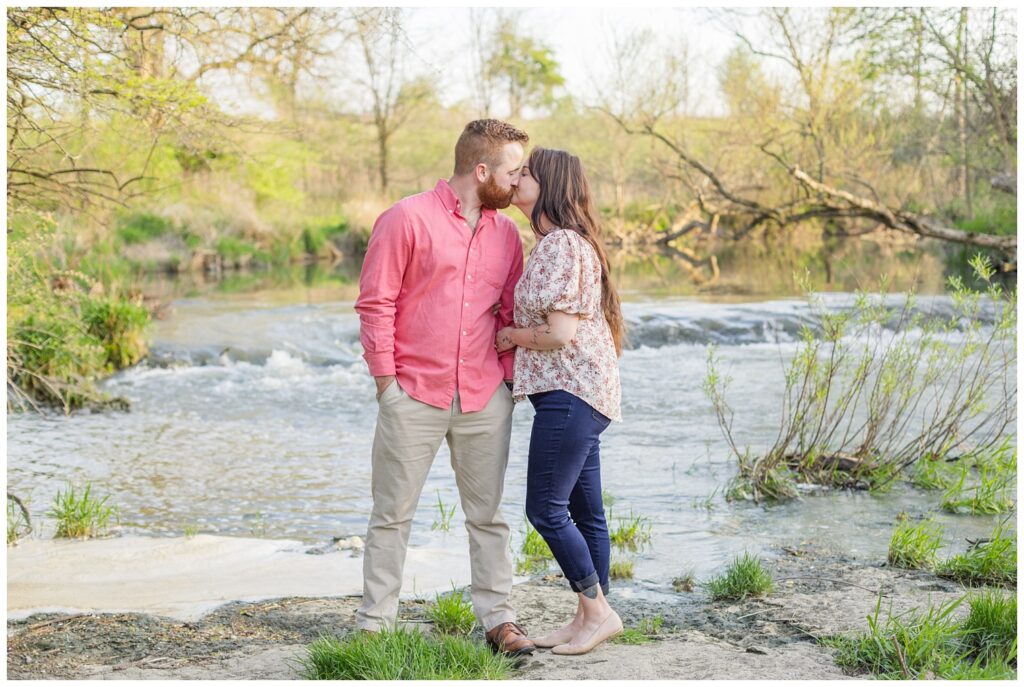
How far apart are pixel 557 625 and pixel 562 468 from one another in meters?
0.93

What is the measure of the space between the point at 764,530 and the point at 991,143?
14.6 meters

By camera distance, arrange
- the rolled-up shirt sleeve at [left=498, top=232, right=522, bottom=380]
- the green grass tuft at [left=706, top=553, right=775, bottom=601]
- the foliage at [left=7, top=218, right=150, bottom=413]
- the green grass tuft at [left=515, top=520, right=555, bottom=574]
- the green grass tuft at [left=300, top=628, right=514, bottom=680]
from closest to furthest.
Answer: the green grass tuft at [left=300, top=628, right=514, bottom=680] → the rolled-up shirt sleeve at [left=498, top=232, right=522, bottom=380] → the green grass tuft at [left=706, top=553, right=775, bottom=601] → the green grass tuft at [left=515, top=520, right=555, bottom=574] → the foliage at [left=7, top=218, right=150, bottom=413]

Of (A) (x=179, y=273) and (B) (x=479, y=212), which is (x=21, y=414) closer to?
(B) (x=479, y=212)

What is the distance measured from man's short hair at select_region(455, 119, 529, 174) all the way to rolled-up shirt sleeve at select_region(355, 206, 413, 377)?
1.16 ft

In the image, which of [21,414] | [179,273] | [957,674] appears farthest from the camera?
[179,273]

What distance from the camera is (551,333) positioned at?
3805mm

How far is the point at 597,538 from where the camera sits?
4.21 m

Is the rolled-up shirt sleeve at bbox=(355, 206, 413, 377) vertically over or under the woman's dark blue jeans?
over

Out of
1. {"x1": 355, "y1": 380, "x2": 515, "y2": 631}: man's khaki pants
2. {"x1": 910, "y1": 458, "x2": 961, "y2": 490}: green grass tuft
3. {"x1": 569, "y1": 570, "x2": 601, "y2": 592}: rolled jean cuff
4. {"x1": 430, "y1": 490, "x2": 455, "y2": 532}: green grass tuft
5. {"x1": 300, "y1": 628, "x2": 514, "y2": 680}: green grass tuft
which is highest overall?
{"x1": 355, "y1": 380, "x2": 515, "y2": 631}: man's khaki pants

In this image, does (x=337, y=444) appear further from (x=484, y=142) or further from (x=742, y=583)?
(x=484, y=142)

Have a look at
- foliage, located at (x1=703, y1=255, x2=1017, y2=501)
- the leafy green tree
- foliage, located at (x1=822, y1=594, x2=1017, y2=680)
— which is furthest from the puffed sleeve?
the leafy green tree

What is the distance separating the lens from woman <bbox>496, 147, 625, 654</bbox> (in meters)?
3.83

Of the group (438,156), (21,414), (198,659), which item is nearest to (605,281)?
(198,659)

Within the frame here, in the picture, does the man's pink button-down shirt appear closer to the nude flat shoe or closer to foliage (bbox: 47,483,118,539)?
the nude flat shoe
